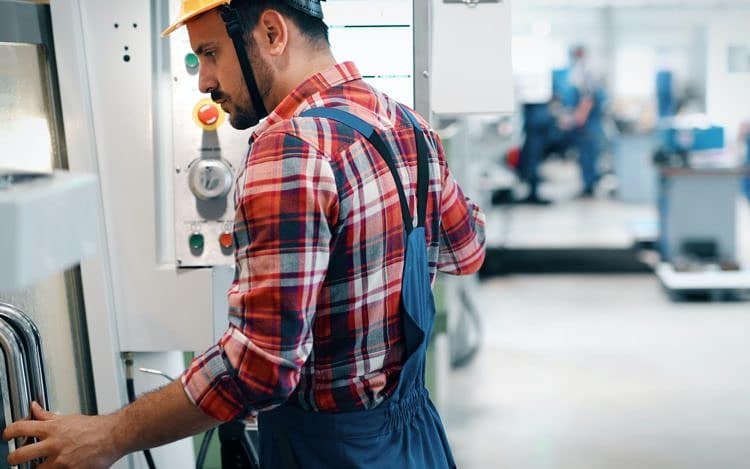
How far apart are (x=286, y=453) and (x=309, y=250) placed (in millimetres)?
372

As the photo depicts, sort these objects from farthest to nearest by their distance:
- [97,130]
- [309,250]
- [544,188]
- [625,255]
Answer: [544,188] → [625,255] → [97,130] → [309,250]

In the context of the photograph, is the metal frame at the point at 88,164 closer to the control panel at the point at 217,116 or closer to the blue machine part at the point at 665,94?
the control panel at the point at 217,116

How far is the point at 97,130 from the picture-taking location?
1.96 m

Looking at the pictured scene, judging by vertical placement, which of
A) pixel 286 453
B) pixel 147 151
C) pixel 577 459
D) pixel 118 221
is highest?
pixel 147 151

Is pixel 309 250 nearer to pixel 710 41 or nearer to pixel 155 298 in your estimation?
pixel 155 298

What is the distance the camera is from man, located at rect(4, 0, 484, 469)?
121 cm

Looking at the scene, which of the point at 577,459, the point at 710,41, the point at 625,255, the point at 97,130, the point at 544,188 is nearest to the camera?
the point at 97,130

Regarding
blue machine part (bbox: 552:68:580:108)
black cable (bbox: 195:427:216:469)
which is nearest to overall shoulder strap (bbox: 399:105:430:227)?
black cable (bbox: 195:427:216:469)

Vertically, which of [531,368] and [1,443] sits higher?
[1,443]

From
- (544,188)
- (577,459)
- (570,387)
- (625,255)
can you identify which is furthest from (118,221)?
(544,188)

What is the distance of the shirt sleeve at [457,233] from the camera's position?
1.62m

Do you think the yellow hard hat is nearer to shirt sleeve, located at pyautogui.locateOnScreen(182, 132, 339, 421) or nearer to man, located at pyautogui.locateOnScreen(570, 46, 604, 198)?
shirt sleeve, located at pyautogui.locateOnScreen(182, 132, 339, 421)

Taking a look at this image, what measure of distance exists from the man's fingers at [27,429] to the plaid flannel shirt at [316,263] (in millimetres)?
213

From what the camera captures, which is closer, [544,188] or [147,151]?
[147,151]
